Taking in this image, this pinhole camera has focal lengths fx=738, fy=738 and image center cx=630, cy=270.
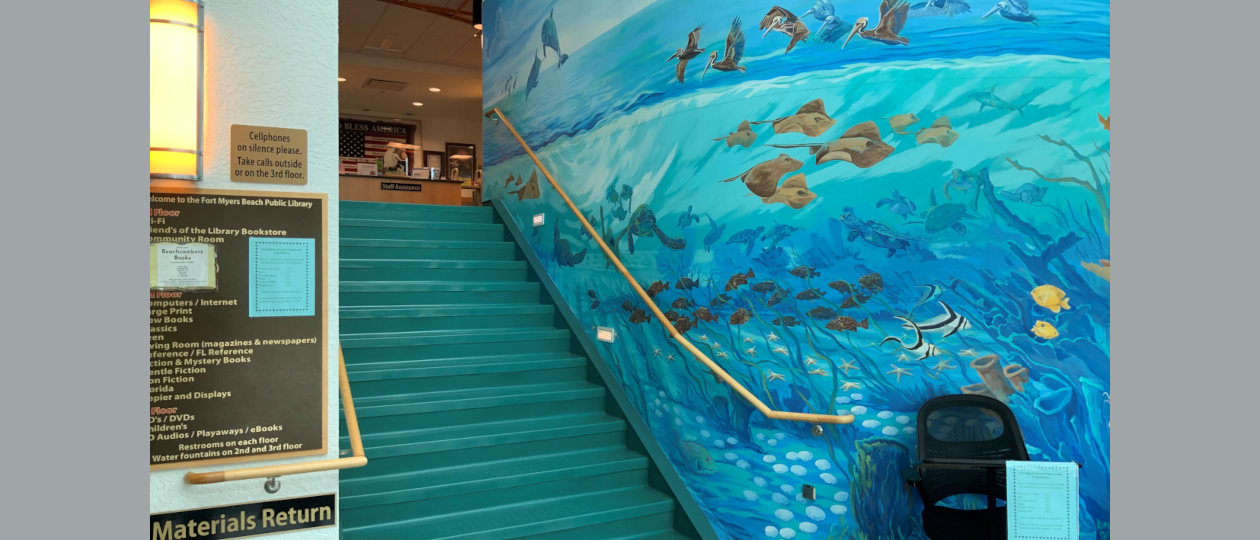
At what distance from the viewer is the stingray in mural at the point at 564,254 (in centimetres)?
511

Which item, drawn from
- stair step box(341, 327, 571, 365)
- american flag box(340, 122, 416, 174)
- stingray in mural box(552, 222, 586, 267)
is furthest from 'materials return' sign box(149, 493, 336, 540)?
american flag box(340, 122, 416, 174)

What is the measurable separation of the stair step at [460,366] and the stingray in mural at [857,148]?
2.23 meters

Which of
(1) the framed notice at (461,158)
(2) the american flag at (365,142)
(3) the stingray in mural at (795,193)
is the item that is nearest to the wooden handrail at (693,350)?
(3) the stingray in mural at (795,193)

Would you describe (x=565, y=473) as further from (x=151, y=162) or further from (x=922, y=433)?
(x=151, y=162)

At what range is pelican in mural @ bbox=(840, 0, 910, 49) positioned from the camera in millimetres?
3297

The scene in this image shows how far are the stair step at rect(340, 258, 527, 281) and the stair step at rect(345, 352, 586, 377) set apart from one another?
924 millimetres

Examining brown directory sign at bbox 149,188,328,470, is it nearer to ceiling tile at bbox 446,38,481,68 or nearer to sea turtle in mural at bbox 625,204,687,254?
sea turtle in mural at bbox 625,204,687,254

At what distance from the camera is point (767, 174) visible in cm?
369

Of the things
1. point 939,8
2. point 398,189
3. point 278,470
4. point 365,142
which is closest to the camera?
point 278,470

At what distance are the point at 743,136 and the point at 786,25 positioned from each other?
0.57m

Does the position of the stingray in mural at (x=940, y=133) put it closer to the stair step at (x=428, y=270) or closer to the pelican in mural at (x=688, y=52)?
the pelican in mural at (x=688, y=52)

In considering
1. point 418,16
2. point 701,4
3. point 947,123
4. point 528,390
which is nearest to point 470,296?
point 528,390

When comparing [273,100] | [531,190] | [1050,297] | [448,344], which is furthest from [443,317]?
[1050,297]

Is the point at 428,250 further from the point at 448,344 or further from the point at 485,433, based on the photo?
the point at 485,433
